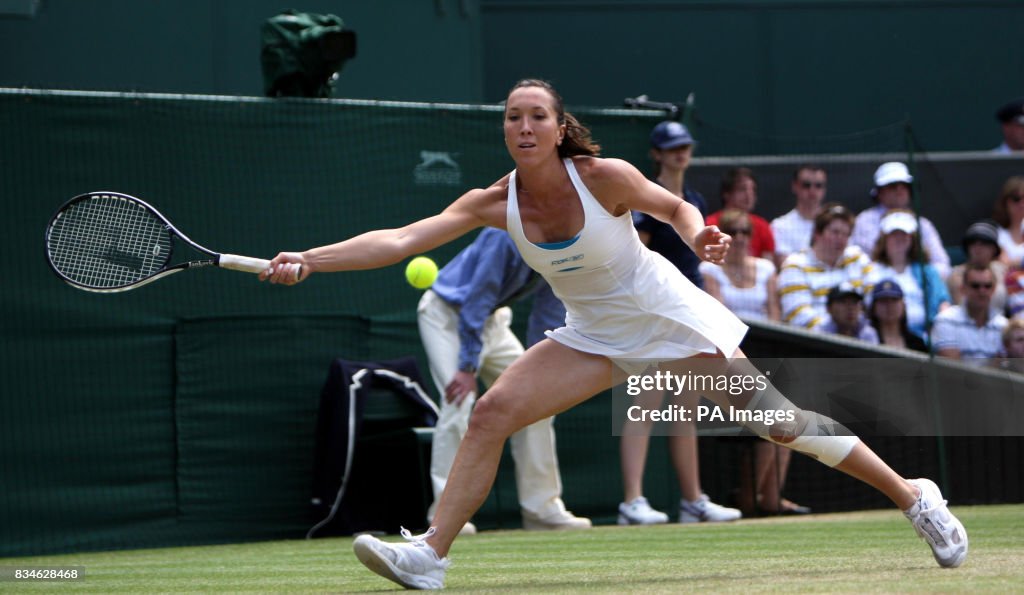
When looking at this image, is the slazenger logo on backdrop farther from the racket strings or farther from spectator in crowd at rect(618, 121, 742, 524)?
the racket strings

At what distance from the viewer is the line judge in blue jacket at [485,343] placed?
8.42 m

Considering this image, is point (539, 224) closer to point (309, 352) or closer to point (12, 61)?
point (309, 352)

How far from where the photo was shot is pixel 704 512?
8.92m

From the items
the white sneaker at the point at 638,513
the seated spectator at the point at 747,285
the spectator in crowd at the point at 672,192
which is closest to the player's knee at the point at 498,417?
the spectator in crowd at the point at 672,192

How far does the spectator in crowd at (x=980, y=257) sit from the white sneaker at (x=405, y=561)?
5.87 metres

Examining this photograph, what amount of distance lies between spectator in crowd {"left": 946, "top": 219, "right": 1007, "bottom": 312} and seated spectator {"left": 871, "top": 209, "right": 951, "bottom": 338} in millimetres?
100

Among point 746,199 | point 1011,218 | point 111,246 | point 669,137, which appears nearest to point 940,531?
point 111,246

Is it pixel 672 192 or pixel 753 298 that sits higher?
pixel 672 192

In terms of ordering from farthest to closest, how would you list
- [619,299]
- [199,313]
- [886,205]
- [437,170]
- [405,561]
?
[886,205] < [437,170] < [199,313] < [619,299] < [405,561]

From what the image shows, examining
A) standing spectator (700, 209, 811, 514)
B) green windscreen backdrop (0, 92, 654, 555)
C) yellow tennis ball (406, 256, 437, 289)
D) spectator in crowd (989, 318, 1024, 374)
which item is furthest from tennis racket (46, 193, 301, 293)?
spectator in crowd (989, 318, 1024, 374)

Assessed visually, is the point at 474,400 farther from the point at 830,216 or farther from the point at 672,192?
the point at 830,216

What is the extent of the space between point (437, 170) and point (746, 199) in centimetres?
208

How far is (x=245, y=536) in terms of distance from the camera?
8.80 m

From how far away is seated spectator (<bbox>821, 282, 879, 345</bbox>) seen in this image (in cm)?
968
